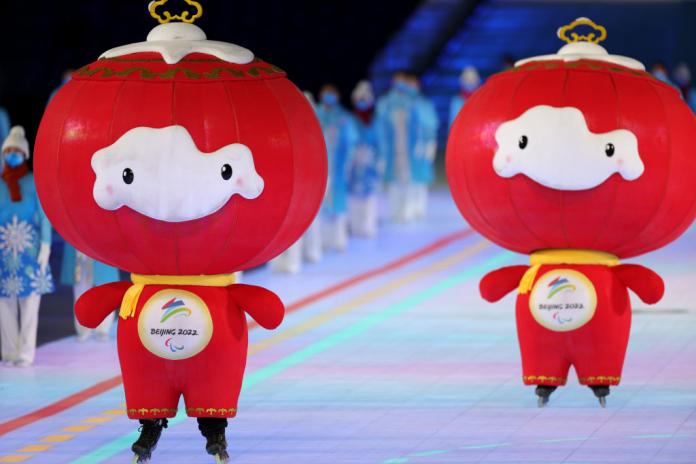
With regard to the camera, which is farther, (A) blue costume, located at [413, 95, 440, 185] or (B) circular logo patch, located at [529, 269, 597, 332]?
(A) blue costume, located at [413, 95, 440, 185]

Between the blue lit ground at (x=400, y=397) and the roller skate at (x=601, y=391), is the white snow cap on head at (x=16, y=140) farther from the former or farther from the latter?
the roller skate at (x=601, y=391)

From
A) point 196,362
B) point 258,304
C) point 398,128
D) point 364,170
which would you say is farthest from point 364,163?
point 196,362

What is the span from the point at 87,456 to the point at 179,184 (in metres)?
1.67

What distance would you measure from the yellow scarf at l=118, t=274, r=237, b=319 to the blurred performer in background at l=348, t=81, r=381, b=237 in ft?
32.7

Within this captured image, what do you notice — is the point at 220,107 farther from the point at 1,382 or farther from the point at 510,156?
the point at 1,382

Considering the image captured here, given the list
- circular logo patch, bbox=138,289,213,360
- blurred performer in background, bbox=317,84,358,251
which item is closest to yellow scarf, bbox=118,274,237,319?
circular logo patch, bbox=138,289,213,360

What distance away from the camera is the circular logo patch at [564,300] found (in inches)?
362

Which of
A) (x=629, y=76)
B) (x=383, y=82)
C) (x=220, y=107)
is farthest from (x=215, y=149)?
(x=383, y=82)

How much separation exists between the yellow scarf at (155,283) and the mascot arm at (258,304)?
0.10 meters

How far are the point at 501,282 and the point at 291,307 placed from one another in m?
4.61

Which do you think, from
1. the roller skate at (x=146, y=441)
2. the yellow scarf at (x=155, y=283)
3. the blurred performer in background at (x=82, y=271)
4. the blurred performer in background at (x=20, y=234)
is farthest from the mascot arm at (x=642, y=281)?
the blurred performer in background at (x=82, y=271)

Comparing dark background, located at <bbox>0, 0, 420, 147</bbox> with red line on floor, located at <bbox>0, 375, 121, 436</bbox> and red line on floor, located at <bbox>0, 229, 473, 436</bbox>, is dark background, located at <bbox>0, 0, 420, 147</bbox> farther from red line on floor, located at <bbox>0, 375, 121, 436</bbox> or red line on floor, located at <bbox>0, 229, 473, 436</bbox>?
red line on floor, located at <bbox>0, 375, 121, 436</bbox>

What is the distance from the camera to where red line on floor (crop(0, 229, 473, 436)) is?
9.67m

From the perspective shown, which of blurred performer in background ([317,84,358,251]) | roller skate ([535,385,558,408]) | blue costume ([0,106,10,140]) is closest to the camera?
roller skate ([535,385,558,408])
